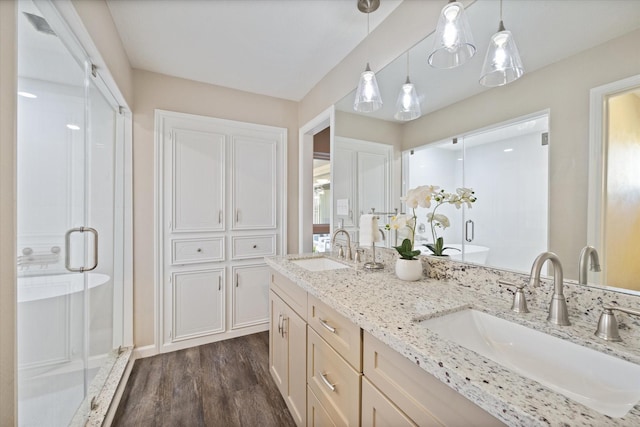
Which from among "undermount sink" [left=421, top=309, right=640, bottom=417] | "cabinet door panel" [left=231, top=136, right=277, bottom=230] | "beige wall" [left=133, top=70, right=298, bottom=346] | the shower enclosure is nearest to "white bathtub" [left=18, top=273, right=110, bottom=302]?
the shower enclosure

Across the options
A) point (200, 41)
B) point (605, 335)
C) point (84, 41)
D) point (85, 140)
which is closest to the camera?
point (605, 335)

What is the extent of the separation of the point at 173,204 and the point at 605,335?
2.77 m

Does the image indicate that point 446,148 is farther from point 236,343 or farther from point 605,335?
point 236,343

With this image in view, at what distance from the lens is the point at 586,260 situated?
0.87 meters

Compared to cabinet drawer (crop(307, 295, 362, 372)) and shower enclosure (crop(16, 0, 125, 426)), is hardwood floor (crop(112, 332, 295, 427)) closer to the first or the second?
shower enclosure (crop(16, 0, 125, 426))

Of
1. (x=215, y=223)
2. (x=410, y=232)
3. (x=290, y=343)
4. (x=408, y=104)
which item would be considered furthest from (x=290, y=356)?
(x=408, y=104)

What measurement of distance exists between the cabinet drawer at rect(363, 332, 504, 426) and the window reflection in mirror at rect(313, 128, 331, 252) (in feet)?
8.67

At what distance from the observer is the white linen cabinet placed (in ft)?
7.91

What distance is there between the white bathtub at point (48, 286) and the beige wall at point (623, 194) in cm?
204

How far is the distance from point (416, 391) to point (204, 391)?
1.76 metres

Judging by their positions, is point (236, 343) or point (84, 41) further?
point (236, 343)

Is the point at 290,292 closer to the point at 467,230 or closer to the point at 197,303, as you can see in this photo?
the point at 467,230

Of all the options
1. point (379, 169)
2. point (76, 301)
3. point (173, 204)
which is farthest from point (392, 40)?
point (76, 301)

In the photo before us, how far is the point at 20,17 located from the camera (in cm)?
94
